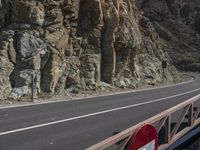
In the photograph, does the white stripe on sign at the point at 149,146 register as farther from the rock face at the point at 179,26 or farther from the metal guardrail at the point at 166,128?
the rock face at the point at 179,26

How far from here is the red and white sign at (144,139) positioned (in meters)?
4.73

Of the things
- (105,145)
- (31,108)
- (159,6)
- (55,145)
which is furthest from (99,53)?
(159,6)

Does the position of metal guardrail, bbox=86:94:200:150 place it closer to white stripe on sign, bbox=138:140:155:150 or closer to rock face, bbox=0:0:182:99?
white stripe on sign, bbox=138:140:155:150

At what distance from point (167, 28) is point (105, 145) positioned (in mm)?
137201

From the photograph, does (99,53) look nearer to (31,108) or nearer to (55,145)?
(31,108)

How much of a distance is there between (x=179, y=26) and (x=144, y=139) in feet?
484

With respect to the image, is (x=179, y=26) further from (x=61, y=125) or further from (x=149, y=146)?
(x=149, y=146)

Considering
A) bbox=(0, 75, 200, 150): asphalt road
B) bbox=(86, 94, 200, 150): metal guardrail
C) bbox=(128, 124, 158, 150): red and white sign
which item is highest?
bbox=(128, 124, 158, 150): red and white sign

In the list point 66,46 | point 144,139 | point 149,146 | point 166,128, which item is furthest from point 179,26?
point 144,139

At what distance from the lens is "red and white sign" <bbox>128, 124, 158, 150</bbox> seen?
4.73 m

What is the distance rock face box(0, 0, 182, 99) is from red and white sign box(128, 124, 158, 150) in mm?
19157

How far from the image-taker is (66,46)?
103ft

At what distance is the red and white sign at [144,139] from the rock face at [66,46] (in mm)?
19157

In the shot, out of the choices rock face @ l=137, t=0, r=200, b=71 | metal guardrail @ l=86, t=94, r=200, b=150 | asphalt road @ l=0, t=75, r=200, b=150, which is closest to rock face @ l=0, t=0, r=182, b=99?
asphalt road @ l=0, t=75, r=200, b=150
